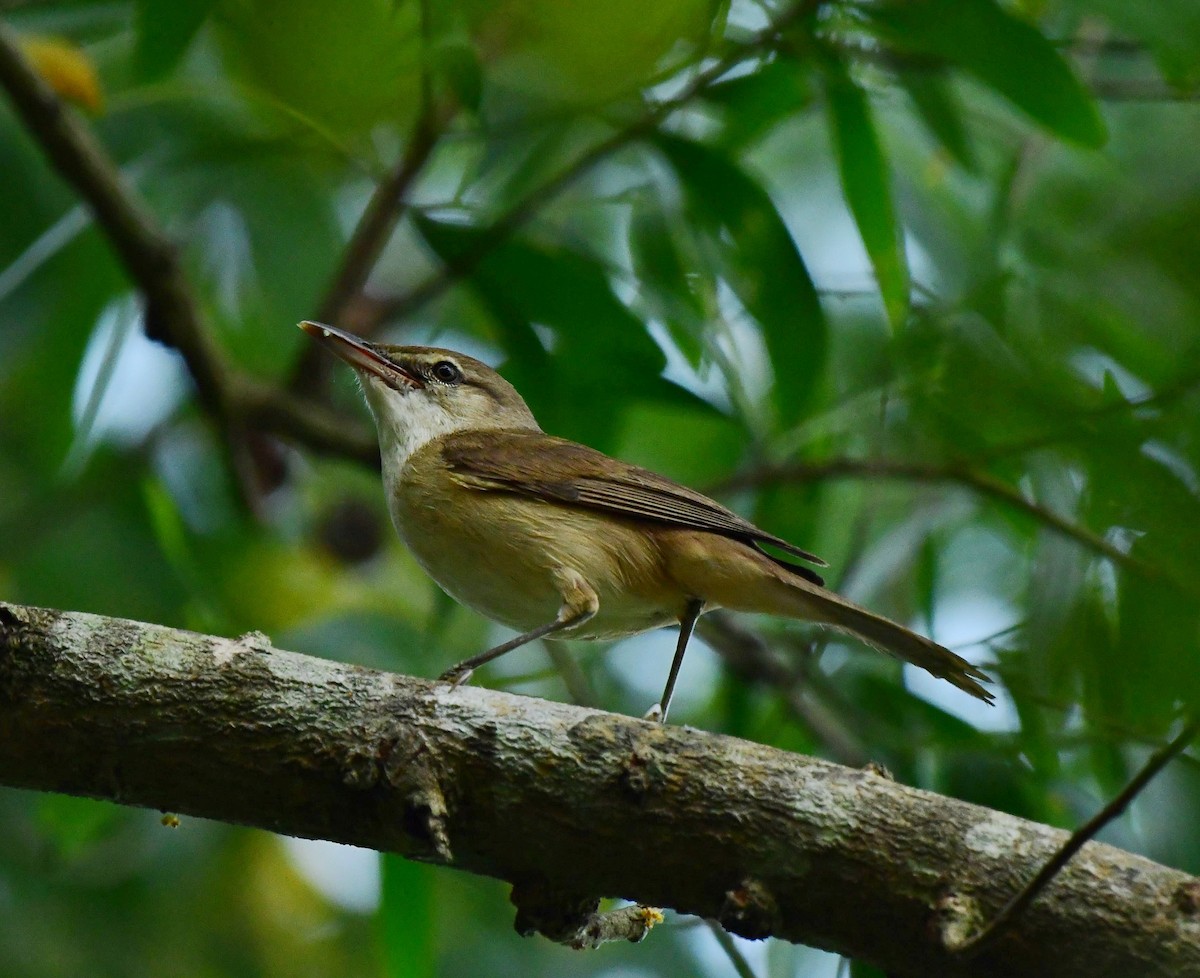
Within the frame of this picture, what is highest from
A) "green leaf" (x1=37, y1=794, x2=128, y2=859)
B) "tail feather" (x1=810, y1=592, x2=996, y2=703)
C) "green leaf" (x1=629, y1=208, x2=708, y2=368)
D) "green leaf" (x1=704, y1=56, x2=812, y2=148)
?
"green leaf" (x1=704, y1=56, x2=812, y2=148)

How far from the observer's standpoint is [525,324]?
493cm

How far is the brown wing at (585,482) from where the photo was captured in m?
4.22

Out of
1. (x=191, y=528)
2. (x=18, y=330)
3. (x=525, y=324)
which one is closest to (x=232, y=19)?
(x=525, y=324)

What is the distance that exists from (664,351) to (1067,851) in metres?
2.73

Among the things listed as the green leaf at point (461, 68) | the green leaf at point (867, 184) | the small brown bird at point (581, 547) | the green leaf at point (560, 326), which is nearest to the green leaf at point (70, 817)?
the small brown bird at point (581, 547)

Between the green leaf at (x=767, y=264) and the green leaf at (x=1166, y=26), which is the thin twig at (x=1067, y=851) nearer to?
the green leaf at (x=1166, y=26)

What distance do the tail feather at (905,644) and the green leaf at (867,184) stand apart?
1.05 m

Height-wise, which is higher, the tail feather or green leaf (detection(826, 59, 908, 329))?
green leaf (detection(826, 59, 908, 329))

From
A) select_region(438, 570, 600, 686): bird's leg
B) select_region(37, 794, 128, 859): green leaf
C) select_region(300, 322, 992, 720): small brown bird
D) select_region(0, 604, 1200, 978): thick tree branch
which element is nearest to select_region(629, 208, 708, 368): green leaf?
select_region(300, 322, 992, 720): small brown bird

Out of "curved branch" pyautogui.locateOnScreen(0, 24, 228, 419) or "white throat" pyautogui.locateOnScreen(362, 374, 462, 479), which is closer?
"white throat" pyautogui.locateOnScreen(362, 374, 462, 479)

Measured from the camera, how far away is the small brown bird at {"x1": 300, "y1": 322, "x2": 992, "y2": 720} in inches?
162

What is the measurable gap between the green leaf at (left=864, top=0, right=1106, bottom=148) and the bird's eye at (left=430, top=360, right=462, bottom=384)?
2127 mm

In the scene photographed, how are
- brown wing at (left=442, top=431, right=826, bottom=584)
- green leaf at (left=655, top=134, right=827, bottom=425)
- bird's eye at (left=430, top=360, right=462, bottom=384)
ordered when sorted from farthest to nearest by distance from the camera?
1. bird's eye at (left=430, top=360, right=462, bottom=384)
2. green leaf at (left=655, top=134, right=827, bottom=425)
3. brown wing at (left=442, top=431, right=826, bottom=584)

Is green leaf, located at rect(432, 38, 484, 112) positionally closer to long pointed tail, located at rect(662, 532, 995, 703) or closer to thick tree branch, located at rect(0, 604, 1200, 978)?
long pointed tail, located at rect(662, 532, 995, 703)
